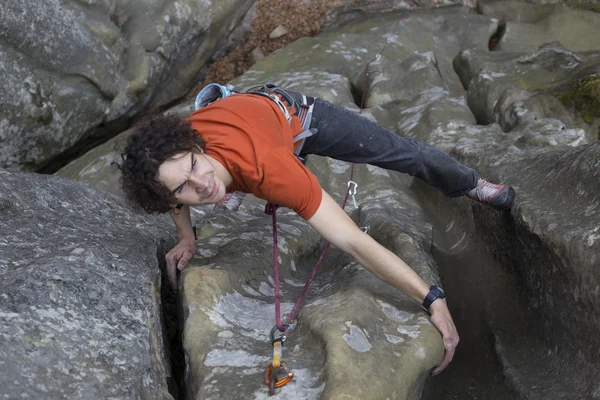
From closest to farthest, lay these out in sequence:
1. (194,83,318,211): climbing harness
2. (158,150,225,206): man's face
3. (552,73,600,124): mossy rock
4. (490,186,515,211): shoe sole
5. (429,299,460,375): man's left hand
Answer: (158,150,225,206): man's face → (429,299,460,375): man's left hand → (194,83,318,211): climbing harness → (490,186,515,211): shoe sole → (552,73,600,124): mossy rock

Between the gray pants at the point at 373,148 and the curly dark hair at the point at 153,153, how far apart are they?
140 cm

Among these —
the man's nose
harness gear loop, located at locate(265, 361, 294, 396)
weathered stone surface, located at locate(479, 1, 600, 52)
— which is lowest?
weathered stone surface, located at locate(479, 1, 600, 52)

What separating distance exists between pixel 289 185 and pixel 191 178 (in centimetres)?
58

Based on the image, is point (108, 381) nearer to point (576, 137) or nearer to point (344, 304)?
point (344, 304)

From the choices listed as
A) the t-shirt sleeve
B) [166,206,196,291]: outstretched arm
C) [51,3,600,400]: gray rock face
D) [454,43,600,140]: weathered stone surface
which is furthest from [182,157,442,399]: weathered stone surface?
[454,43,600,140]: weathered stone surface

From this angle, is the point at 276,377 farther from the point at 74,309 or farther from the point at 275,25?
the point at 275,25

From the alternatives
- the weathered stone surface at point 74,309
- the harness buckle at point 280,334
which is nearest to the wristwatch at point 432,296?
the harness buckle at point 280,334

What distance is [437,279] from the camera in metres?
4.77

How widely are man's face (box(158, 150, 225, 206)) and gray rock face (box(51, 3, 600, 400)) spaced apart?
26.3 inches

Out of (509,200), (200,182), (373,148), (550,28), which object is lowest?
(550,28)

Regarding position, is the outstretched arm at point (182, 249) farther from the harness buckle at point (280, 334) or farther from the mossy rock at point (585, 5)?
the mossy rock at point (585, 5)

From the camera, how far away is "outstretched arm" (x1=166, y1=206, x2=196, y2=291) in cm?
459

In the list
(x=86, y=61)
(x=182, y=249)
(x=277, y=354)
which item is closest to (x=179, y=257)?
(x=182, y=249)

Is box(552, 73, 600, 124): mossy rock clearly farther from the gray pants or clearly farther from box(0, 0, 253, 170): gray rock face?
box(0, 0, 253, 170): gray rock face
